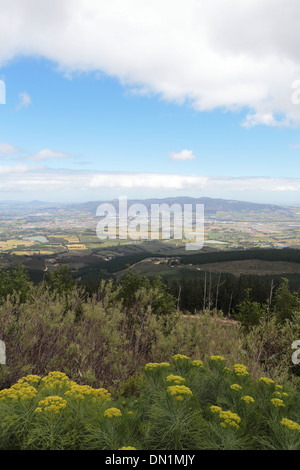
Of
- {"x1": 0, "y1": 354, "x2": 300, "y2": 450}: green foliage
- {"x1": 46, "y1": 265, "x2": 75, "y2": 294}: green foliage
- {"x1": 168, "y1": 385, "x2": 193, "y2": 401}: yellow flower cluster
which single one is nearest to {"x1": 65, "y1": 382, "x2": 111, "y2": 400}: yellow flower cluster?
{"x1": 0, "y1": 354, "x2": 300, "y2": 450}: green foliage

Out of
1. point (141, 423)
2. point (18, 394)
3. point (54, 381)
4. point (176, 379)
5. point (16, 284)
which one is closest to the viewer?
point (141, 423)

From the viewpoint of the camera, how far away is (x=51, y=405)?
2314 mm

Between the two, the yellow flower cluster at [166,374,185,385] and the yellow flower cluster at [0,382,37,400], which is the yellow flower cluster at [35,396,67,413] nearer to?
the yellow flower cluster at [0,382,37,400]

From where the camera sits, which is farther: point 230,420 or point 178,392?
point 178,392

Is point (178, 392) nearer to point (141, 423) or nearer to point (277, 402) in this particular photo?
point (141, 423)

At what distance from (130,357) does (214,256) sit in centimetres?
10558

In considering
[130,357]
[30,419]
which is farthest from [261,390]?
[130,357]

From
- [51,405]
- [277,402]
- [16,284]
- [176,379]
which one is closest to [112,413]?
[51,405]

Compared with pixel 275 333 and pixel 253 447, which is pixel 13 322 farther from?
pixel 275 333

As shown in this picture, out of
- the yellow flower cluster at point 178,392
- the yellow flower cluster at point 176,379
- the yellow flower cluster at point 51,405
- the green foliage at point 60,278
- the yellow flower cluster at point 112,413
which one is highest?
the yellow flower cluster at point 178,392

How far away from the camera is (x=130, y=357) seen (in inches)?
261

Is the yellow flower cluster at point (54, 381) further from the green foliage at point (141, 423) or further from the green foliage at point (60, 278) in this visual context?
the green foliage at point (60, 278)

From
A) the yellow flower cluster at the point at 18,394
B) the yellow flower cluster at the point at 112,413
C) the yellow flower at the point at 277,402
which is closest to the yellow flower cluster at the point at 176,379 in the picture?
→ the yellow flower cluster at the point at 112,413

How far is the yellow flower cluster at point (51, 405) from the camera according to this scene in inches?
89.6
